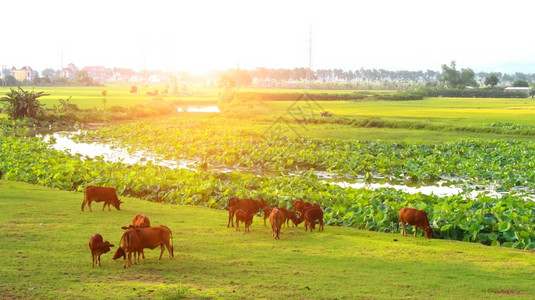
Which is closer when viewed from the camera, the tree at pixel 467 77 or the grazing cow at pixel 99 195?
the grazing cow at pixel 99 195

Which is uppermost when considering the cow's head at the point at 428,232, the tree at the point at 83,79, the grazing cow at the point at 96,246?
the tree at the point at 83,79

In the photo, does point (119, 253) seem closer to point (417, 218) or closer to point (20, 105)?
point (417, 218)

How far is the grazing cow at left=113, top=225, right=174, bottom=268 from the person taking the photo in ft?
28.6

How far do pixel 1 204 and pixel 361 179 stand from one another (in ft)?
47.7

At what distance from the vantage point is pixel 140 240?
349 inches

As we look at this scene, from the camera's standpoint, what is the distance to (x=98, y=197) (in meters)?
13.5

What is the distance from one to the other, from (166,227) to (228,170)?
16.9m

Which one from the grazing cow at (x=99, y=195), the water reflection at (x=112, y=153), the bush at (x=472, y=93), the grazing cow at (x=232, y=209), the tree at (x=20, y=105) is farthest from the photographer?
the bush at (x=472, y=93)

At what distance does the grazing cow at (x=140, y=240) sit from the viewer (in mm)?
8727

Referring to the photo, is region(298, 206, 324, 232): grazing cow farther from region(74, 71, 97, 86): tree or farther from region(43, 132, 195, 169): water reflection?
region(74, 71, 97, 86): tree

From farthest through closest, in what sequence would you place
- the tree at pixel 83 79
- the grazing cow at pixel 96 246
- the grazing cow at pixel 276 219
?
1. the tree at pixel 83 79
2. the grazing cow at pixel 276 219
3. the grazing cow at pixel 96 246

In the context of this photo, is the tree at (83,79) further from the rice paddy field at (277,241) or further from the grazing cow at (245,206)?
the grazing cow at (245,206)

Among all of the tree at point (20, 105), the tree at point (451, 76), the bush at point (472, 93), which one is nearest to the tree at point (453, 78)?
the tree at point (451, 76)

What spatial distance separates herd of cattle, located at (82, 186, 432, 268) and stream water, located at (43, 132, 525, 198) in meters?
4.62
